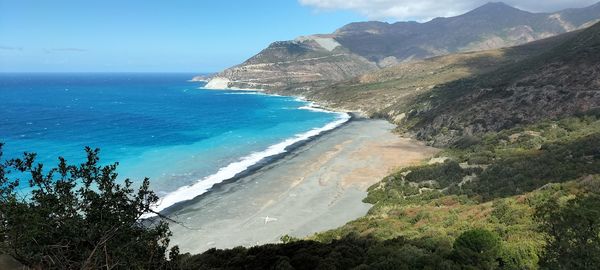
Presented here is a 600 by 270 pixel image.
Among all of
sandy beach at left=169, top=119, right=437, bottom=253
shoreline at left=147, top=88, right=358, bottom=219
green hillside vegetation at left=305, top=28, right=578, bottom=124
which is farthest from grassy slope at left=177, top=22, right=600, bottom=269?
green hillside vegetation at left=305, top=28, right=578, bottom=124

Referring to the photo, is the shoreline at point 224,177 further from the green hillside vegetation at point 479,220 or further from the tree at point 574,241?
the tree at point 574,241

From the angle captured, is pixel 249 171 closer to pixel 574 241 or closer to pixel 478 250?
pixel 478 250

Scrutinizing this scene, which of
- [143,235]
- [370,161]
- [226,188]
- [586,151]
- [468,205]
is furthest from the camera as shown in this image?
[370,161]

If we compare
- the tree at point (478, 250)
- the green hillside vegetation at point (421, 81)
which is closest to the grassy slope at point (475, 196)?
the tree at point (478, 250)

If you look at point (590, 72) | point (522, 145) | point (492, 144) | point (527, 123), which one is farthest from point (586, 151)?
point (590, 72)

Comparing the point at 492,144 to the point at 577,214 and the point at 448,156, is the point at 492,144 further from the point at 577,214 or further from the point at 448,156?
the point at 577,214

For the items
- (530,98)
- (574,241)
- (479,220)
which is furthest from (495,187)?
(530,98)

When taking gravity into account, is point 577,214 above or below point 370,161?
above
